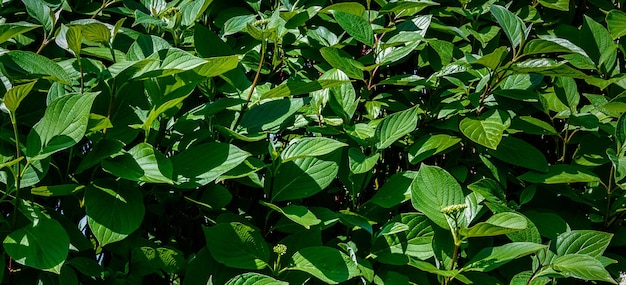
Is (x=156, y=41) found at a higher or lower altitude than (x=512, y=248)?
higher

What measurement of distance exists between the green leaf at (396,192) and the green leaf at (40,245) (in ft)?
2.46

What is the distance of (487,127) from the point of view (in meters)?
1.66

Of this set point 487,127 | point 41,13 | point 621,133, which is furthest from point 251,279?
point 621,133

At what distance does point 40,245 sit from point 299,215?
0.56m

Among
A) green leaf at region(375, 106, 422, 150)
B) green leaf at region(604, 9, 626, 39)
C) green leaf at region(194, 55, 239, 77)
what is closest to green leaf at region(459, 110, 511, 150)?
green leaf at region(375, 106, 422, 150)

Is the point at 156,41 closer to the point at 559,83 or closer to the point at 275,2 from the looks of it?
the point at 275,2

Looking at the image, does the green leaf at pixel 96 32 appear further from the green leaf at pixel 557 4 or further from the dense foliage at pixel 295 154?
the green leaf at pixel 557 4

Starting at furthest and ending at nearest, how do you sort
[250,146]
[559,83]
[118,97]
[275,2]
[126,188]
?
[275,2], [559,83], [250,146], [118,97], [126,188]

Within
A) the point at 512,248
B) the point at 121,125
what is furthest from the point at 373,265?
the point at 121,125

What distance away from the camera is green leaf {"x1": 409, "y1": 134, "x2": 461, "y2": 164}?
168cm

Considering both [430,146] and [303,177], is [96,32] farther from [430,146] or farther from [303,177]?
[430,146]

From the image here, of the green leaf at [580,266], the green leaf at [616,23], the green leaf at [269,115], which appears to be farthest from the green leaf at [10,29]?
the green leaf at [616,23]

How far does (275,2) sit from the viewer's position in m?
2.14

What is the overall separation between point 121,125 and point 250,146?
322mm
